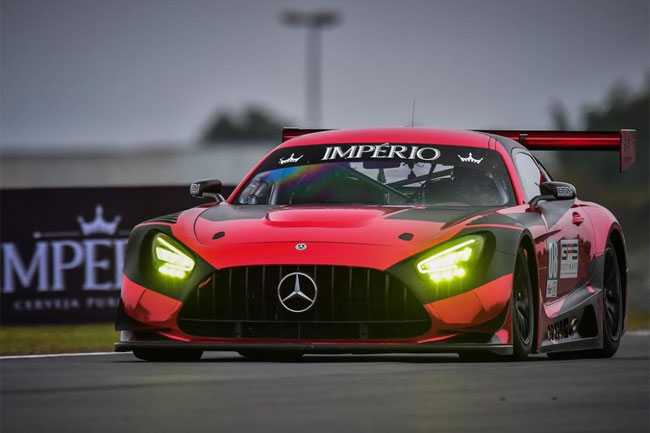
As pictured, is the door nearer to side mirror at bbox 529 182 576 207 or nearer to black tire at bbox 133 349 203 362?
side mirror at bbox 529 182 576 207

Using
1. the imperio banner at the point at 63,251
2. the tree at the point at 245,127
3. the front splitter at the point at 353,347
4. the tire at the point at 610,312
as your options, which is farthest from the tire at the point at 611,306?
the tree at the point at 245,127

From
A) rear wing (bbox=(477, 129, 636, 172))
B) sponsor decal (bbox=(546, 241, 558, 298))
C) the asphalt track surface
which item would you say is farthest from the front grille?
rear wing (bbox=(477, 129, 636, 172))

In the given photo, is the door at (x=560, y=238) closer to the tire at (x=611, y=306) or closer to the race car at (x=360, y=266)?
the race car at (x=360, y=266)

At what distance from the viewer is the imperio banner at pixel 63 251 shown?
17.6m

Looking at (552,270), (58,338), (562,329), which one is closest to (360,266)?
(552,270)

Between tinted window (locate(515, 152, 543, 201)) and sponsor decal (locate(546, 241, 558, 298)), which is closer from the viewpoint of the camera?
sponsor decal (locate(546, 241, 558, 298))

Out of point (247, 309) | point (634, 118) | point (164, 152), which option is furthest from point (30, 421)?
point (164, 152)

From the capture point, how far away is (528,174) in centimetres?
1027

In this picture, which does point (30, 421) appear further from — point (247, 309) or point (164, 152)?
point (164, 152)

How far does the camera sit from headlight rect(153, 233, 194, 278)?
8.37 meters

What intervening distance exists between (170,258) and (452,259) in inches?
57.7

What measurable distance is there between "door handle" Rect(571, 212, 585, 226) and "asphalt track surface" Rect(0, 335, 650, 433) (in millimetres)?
888

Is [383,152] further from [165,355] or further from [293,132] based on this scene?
[293,132]

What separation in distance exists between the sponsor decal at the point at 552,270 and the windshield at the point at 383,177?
372 millimetres
